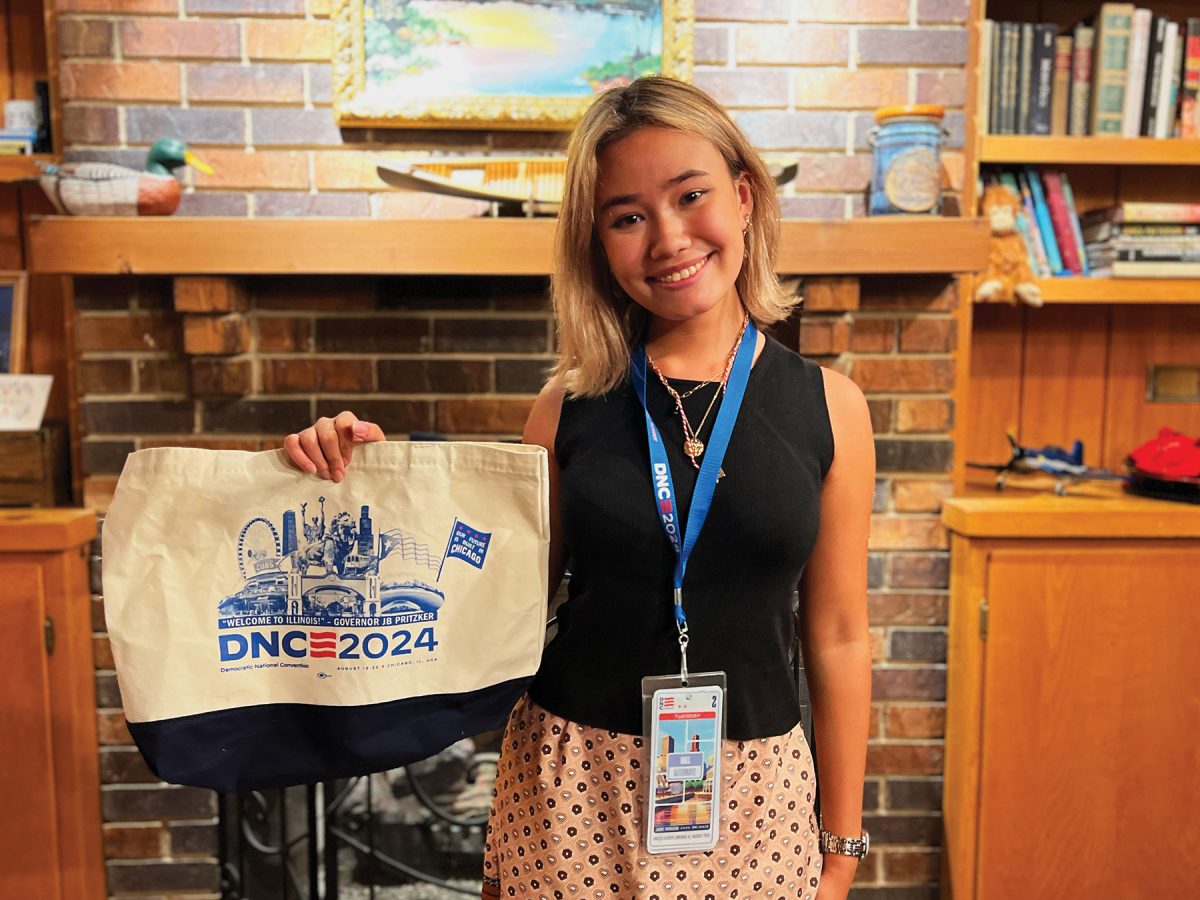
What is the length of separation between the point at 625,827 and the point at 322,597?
0.42 m

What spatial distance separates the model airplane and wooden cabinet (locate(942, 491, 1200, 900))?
16 cm

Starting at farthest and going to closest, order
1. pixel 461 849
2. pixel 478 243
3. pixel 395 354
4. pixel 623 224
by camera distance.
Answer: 1. pixel 461 849
2. pixel 395 354
3. pixel 478 243
4. pixel 623 224

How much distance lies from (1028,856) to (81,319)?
236cm

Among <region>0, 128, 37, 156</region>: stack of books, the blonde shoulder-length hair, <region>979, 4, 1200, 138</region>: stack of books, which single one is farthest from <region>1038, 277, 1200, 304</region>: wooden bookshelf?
<region>0, 128, 37, 156</region>: stack of books

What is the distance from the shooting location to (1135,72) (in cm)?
227

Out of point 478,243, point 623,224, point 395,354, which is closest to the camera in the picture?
point 623,224

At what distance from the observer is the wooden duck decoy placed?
74.0 inches

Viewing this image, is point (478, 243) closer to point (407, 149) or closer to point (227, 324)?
point (407, 149)

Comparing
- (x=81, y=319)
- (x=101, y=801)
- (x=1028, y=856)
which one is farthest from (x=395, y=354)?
(x=1028, y=856)

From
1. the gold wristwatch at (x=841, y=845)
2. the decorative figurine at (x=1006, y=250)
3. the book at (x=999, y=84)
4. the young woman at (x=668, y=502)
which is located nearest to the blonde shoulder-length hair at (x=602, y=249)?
the young woman at (x=668, y=502)

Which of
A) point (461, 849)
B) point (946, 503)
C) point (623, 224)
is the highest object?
point (623, 224)

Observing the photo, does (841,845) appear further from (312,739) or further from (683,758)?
(312,739)

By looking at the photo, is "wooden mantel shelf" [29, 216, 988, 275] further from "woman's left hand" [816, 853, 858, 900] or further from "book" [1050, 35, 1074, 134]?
"woman's left hand" [816, 853, 858, 900]

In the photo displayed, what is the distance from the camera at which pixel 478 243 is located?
1.90m
